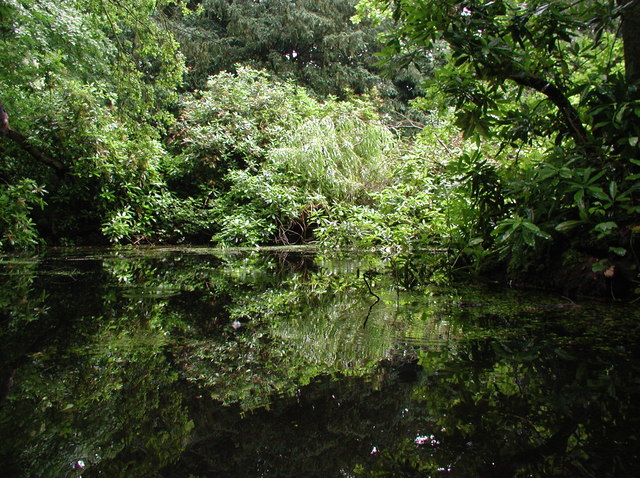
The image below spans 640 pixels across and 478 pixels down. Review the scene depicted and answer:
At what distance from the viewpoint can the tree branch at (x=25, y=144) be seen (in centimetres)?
447

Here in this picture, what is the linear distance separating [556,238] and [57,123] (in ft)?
18.9

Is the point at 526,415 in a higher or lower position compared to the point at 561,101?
lower

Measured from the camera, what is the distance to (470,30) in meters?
1.73

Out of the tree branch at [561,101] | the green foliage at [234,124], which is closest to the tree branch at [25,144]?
the green foliage at [234,124]

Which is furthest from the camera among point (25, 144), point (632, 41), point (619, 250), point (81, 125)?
point (81, 125)

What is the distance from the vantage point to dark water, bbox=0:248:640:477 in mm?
514

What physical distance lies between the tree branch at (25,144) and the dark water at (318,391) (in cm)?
414

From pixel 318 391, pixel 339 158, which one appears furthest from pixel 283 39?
pixel 318 391

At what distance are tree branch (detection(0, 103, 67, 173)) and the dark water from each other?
414 cm

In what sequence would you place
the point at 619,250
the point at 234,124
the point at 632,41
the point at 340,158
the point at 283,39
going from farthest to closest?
the point at 283,39 → the point at 234,124 → the point at 340,158 → the point at 632,41 → the point at 619,250

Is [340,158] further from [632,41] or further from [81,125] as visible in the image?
[632,41]

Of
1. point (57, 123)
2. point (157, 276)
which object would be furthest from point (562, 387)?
point (57, 123)

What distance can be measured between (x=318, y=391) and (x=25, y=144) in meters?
5.62

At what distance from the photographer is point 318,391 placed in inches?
29.0
